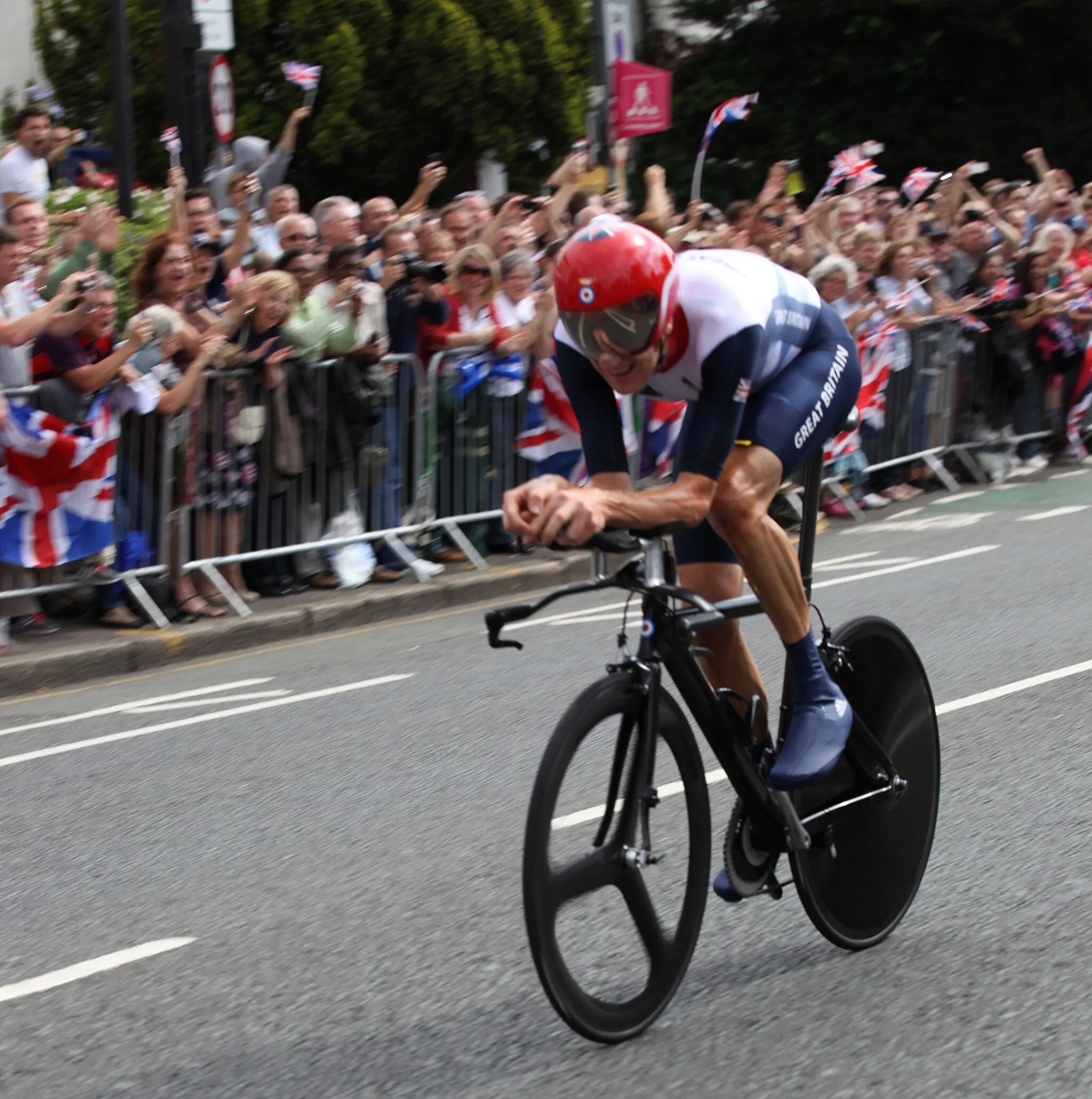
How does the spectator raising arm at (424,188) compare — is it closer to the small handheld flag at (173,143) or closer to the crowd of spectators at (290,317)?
the crowd of spectators at (290,317)

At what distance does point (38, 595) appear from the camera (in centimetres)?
991

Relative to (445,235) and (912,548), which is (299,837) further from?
(912,548)

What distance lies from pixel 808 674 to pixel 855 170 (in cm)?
1051

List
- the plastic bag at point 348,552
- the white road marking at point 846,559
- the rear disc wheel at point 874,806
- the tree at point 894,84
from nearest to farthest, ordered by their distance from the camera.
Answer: the rear disc wheel at point 874,806, the plastic bag at point 348,552, the white road marking at point 846,559, the tree at point 894,84

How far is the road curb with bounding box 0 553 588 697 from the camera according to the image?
31.0 feet

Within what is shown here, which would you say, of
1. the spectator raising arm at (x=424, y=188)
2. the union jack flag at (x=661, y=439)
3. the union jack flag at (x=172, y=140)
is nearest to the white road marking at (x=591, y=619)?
the union jack flag at (x=661, y=439)

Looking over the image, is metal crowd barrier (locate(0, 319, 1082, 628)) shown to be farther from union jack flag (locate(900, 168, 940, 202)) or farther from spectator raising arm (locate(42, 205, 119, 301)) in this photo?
union jack flag (locate(900, 168, 940, 202))

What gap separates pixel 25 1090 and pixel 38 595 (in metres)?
6.06

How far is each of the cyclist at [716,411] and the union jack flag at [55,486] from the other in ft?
18.1

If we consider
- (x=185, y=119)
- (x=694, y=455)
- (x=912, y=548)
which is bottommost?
(x=912, y=548)

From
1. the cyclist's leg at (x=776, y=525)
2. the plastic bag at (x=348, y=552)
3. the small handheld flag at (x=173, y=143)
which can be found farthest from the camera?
the plastic bag at (x=348, y=552)

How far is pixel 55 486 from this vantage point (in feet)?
31.5

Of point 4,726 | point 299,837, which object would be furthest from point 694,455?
point 4,726

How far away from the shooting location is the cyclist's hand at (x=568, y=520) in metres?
Result: 3.75
